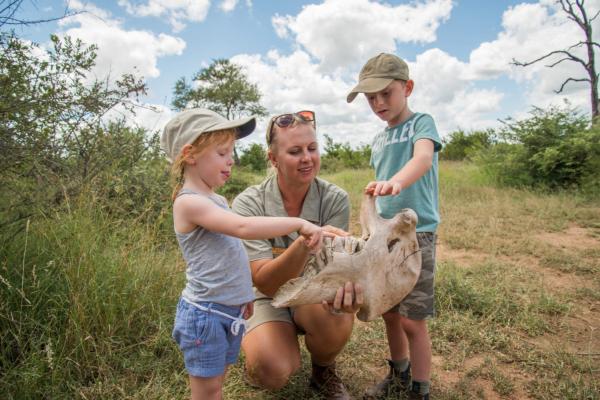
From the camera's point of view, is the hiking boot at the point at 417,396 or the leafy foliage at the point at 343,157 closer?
the hiking boot at the point at 417,396

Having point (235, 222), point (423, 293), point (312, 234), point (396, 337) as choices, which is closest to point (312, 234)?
point (312, 234)


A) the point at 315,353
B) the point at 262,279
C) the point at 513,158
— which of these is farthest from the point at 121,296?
the point at 513,158

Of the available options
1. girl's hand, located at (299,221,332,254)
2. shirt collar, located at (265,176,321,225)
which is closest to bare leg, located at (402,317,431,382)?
shirt collar, located at (265,176,321,225)

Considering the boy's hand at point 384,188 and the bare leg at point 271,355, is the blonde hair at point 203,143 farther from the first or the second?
the bare leg at point 271,355

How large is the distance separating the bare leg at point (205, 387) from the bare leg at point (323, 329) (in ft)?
2.07

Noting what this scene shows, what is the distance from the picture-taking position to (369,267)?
1.74 meters

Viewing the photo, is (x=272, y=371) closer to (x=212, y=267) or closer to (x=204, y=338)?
(x=204, y=338)

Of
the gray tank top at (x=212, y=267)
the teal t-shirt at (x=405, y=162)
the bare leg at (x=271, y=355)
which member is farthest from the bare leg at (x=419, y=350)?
the gray tank top at (x=212, y=267)

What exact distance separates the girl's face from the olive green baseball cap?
895 millimetres

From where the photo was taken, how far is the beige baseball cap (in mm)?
1625

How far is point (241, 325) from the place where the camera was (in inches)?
69.0

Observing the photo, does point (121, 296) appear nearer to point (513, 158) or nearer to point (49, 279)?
point (49, 279)

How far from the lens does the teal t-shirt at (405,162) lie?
2.16 m

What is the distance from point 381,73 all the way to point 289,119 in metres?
0.56
